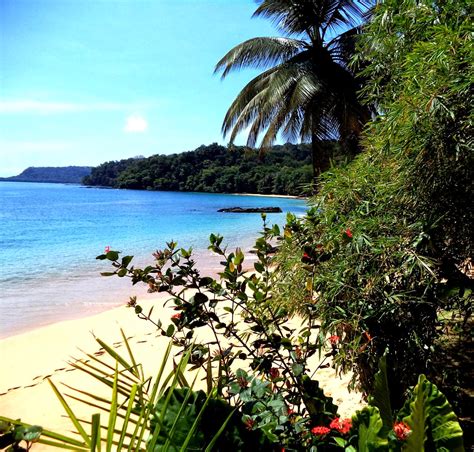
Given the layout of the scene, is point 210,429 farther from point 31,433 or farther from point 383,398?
point 31,433

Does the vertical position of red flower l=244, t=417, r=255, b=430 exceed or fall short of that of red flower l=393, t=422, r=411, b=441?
it falls short

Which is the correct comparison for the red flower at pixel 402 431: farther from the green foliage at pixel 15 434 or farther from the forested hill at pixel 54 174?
the forested hill at pixel 54 174

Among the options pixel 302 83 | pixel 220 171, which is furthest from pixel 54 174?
pixel 302 83

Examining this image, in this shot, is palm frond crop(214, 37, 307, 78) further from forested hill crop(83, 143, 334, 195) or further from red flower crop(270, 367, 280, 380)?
Result: forested hill crop(83, 143, 334, 195)

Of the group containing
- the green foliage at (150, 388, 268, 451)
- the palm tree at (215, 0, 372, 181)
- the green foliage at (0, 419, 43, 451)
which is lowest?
the green foliage at (150, 388, 268, 451)

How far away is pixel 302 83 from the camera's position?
36.3 ft

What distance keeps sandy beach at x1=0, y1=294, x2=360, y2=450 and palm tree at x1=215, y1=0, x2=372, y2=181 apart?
249 inches

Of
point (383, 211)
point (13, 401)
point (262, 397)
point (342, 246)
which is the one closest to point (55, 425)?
point (13, 401)

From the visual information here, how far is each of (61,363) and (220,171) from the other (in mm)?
74518

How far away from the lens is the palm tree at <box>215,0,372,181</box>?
11.5 metres

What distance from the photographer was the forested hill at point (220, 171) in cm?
6794

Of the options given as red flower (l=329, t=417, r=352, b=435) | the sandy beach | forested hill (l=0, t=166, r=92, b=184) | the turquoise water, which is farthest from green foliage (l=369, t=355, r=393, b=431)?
forested hill (l=0, t=166, r=92, b=184)

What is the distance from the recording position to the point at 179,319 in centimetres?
212

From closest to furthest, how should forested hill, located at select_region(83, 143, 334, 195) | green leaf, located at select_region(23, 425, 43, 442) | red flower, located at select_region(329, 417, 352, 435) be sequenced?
1. green leaf, located at select_region(23, 425, 43, 442)
2. red flower, located at select_region(329, 417, 352, 435)
3. forested hill, located at select_region(83, 143, 334, 195)
